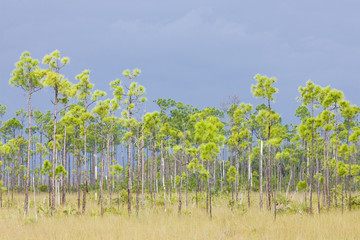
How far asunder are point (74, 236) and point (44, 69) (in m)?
10.4

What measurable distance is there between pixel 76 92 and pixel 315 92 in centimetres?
1368

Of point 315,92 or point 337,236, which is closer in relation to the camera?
point 337,236

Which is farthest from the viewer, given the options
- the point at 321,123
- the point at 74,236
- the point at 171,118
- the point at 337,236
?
the point at 171,118

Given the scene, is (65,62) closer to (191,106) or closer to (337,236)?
(337,236)

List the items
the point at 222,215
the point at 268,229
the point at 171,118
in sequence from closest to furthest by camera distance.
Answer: the point at 268,229 < the point at 222,215 < the point at 171,118

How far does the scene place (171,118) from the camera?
137ft

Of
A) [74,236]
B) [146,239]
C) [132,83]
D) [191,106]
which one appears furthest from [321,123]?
[191,106]

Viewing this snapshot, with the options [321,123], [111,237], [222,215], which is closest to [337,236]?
[111,237]

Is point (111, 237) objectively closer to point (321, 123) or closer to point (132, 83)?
point (132, 83)

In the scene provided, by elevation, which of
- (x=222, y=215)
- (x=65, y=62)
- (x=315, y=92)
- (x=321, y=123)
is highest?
(x=65, y=62)

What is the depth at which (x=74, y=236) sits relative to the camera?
37.0 ft

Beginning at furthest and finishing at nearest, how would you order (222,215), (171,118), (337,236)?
(171,118)
(222,215)
(337,236)

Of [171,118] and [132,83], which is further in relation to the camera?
[171,118]

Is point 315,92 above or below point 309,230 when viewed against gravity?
above
